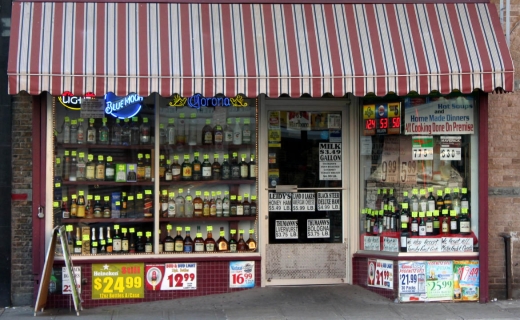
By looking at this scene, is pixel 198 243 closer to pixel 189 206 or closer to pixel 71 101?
pixel 189 206

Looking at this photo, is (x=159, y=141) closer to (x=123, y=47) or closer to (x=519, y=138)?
(x=123, y=47)

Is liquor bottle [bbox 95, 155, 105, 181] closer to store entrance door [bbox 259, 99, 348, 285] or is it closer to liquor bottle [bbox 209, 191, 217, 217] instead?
liquor bottle [bbox 209, 191, 217, 217]

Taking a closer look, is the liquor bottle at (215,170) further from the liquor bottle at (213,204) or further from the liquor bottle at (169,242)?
the liquor bottle at (169,242)

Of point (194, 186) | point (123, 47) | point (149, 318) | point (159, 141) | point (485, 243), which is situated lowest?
point (149, 318)

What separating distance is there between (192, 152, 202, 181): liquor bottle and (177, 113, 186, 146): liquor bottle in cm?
25

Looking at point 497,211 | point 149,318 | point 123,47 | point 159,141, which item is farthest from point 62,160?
point 497,211

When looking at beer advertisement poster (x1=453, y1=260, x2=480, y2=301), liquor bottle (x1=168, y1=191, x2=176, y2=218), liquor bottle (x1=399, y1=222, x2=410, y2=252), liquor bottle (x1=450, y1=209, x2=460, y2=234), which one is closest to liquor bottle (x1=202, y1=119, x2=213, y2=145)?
liquor bottle (x1=168, y1=191, x2=176, y2=218)

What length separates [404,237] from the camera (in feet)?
28.8

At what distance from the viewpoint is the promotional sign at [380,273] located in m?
8.71

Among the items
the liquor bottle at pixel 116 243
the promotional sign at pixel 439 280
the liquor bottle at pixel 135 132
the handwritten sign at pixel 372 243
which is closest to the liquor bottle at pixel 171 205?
the liquor bottle at pixel 116 243

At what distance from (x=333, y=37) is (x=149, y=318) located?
4.00 meters

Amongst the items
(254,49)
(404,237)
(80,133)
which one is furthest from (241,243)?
(254,49)

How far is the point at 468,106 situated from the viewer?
28.7 ft

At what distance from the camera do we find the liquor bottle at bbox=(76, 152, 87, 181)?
28.6 ft
